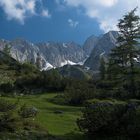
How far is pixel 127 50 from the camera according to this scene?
46.2 meters

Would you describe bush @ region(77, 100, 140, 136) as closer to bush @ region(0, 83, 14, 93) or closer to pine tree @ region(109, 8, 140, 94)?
pine tree @ region(109, 8, 140, 94)

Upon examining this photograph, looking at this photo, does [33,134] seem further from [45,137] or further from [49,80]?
[49,80]

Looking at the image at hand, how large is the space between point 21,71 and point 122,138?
236 feet

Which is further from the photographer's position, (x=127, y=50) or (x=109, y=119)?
(x=127, y=50)

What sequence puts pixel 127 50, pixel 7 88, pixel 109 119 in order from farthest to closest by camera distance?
1. pixel 7 88
2. pixel 127 50
3. pixel 109 119

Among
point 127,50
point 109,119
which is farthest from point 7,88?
point 109,119

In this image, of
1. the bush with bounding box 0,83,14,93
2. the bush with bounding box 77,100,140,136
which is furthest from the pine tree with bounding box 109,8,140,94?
the bush with bounding box 77,100,140,136

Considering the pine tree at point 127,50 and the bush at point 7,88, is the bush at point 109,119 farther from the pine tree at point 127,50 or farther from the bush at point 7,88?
the bush at point 7,88

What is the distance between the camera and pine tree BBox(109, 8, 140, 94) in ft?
151

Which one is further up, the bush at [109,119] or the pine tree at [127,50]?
the pine tree at [127,50]

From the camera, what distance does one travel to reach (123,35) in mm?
47906

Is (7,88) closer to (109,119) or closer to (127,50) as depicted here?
(127,50)

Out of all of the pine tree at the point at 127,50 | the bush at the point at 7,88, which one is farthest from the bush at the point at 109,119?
the bush at the point at 7,88

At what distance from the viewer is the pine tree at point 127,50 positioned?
46062mm
